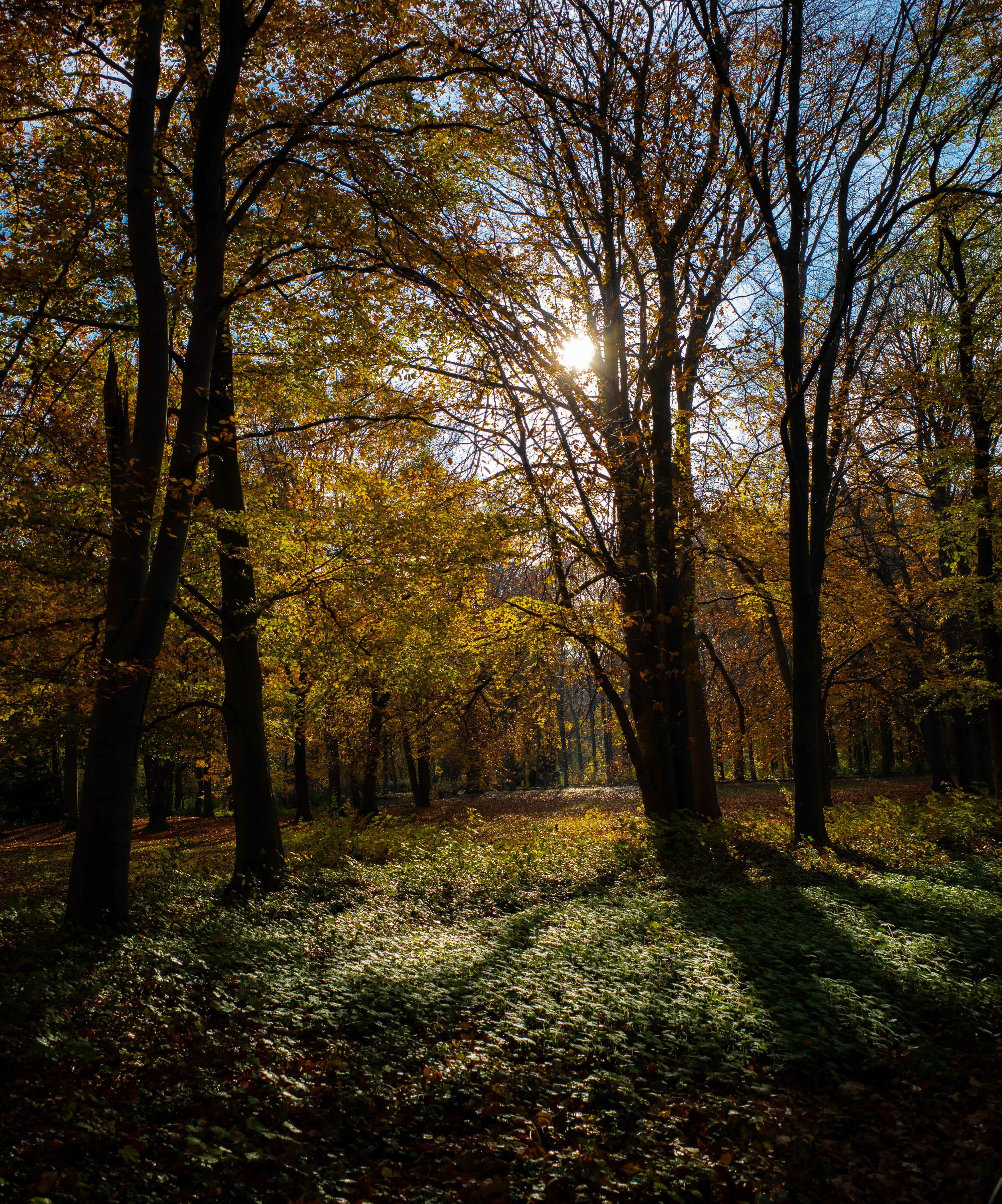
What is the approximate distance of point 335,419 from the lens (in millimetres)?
9805


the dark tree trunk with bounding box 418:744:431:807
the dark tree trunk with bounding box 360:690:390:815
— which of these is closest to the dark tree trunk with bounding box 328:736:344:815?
the dark tree trunk with bounding box 360:690:390:815

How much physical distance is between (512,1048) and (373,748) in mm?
14476

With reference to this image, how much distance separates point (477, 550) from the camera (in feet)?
35.0

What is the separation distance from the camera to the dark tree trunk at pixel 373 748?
18.5m

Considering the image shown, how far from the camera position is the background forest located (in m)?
4.34

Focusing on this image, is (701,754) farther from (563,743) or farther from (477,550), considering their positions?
(563,743)

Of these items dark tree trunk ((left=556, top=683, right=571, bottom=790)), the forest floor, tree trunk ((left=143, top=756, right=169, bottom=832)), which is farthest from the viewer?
dark tree trunk ((left=556, top=683, right=571, bottom=790))

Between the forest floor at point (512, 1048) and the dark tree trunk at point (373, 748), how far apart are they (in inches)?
404

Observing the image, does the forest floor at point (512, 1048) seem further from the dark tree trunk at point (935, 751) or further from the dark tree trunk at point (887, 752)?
the dark tree trunk at point (887, 752)

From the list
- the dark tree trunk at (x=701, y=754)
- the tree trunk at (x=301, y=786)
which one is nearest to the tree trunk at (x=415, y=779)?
the tree trunk at (x=301, y=786)

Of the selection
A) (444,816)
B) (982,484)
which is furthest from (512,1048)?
(444,816)

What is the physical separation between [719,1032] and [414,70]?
959 centimetres

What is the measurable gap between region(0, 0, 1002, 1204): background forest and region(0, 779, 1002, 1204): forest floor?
0.04 m

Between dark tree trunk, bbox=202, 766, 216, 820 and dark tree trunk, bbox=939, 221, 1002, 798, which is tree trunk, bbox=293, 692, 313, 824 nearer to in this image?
dark tree trunk, bbox=202, 766, 216, 820
